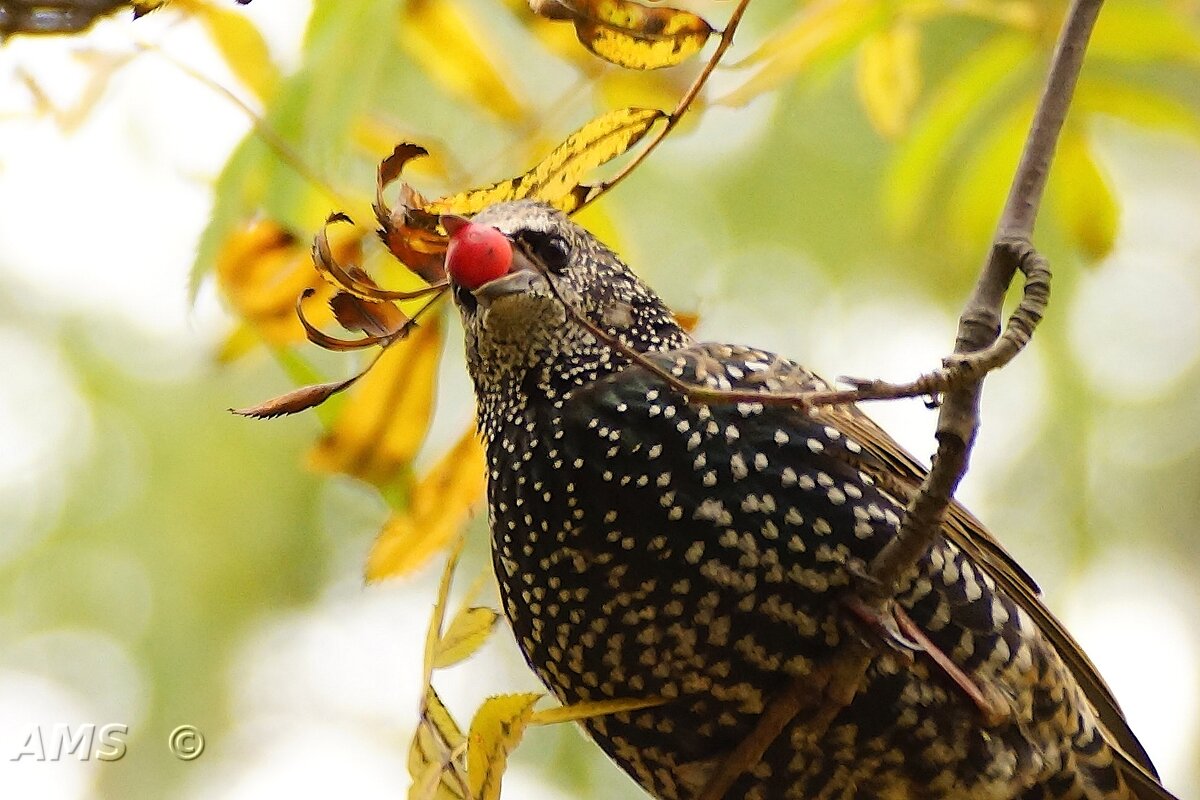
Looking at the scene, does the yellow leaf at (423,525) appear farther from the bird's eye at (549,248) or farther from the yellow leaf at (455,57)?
the yellow leaf at (455,57)

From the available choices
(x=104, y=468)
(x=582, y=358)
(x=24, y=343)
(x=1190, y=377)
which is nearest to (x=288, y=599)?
(x=104, y=468)

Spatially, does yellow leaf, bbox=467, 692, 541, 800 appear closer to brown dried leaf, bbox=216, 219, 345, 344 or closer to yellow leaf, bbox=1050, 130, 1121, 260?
brown dried leaf, bbox=216, 219, 345, 344

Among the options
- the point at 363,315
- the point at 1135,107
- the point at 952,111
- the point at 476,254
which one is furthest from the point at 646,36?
the point at 1135,107

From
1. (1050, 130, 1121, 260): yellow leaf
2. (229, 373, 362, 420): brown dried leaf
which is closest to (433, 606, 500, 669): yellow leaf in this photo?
(229, 373, 362, 420): brown dried leaf

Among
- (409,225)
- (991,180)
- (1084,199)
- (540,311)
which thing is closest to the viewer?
(409,225)

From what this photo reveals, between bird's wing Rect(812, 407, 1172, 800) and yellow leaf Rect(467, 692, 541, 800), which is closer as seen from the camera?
yellow leaf Rect(467, 692, 541, 800)

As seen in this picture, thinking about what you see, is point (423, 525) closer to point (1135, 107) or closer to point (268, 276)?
point (268, 276)

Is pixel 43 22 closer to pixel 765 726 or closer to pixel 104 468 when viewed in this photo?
pixel 765 726

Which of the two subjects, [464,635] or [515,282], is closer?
[464,635]
